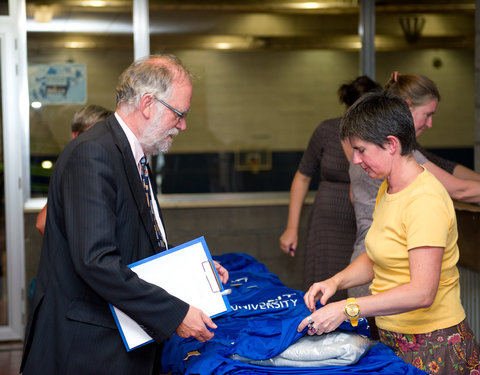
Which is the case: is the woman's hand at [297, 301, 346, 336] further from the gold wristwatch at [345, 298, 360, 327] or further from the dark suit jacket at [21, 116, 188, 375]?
the dark suit jacket at [21, 116, 188, 375]

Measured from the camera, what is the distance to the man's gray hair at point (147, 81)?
80.5 inches

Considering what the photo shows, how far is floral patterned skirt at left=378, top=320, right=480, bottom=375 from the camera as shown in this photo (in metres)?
2.02

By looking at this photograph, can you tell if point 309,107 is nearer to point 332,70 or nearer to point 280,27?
point 332,70

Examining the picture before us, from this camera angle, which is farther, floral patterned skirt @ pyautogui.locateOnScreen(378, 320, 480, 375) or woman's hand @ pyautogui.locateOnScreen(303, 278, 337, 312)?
woman's hand @ pyautogui.locateOnScreen(303, 278, 337, 312)

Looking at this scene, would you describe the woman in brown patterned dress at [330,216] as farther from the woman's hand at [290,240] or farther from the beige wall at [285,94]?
the beige wall at [285,94]

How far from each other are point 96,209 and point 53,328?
41cm

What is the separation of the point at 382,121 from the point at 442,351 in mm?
765

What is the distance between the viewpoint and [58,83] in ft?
16.8

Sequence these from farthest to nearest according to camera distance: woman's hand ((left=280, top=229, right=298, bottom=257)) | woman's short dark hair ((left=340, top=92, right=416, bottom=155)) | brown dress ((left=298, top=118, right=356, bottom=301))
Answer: woman's hand ((left=280, top=229, right=298, bottom=257)) → brown dress ((left=298, top=118, right=356, bottom=301)) → woman's short dark hair ((left=340, top=92, right=416, bottom=155))

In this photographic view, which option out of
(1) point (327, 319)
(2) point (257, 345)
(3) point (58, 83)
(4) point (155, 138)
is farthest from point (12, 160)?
(1) point (327, 319)

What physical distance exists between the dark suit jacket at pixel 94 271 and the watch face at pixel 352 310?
48 centimetres

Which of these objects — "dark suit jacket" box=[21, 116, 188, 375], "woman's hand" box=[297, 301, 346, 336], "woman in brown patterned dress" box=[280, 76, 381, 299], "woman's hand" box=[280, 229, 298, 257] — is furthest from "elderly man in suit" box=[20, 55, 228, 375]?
"woman's hand" box=[280, 229, 298, 257]

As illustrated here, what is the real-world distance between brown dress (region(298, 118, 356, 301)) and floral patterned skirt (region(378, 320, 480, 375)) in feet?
4.75

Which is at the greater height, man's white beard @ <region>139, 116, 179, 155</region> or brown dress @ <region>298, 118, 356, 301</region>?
man's white beard @ <region>139, 116, 179, 155</region>
